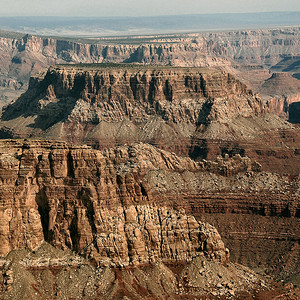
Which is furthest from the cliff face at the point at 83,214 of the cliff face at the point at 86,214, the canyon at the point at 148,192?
the canyon at the point at 148,192

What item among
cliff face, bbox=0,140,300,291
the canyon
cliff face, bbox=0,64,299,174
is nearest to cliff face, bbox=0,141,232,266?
cliff face, bbox=0,140,300,291

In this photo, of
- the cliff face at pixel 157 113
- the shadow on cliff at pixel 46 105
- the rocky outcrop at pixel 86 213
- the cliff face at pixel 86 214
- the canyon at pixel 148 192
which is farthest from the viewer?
the shadow on cliff at pixel 46 105

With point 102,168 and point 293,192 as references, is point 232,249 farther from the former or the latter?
point 102,168

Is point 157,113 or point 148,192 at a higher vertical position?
point 148,192

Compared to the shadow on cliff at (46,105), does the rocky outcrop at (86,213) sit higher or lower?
higher

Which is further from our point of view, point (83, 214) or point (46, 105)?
point (46, 105)

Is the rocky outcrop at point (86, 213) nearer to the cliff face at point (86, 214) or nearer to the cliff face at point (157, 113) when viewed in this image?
the cliff face at point (86, 214)

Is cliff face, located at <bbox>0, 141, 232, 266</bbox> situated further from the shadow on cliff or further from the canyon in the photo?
the shadow on cliff

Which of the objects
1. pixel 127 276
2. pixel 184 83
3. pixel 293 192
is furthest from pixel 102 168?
pixel 184 83

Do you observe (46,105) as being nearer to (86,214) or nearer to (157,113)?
(157,113)

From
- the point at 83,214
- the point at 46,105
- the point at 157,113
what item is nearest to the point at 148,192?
the point at 83,214

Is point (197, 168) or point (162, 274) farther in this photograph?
point (197, 168)
